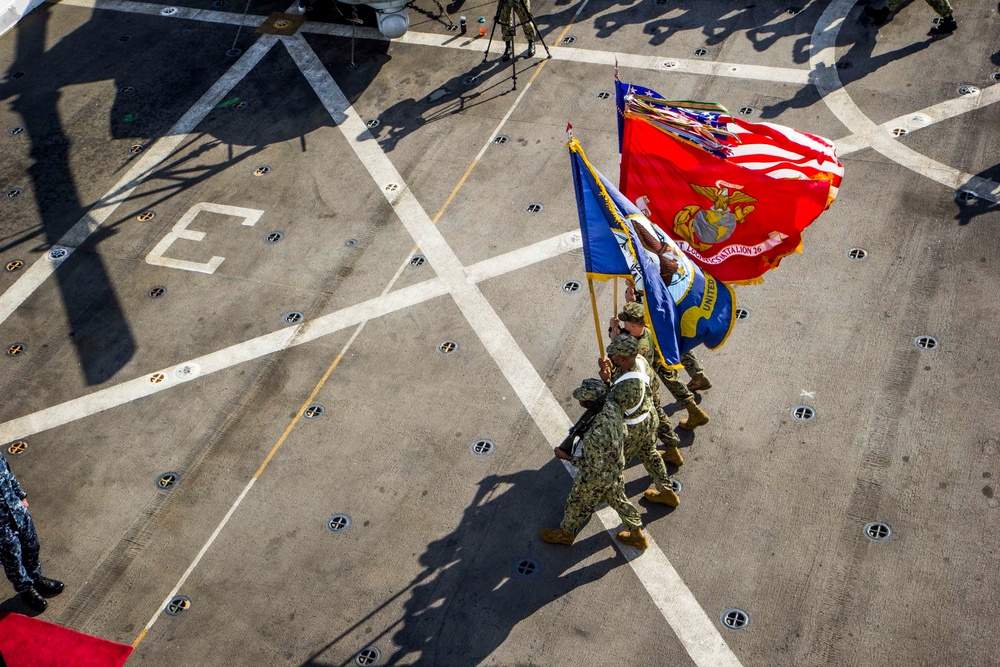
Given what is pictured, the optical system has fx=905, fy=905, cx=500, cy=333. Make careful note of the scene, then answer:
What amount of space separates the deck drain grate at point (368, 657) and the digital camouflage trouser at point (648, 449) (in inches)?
125

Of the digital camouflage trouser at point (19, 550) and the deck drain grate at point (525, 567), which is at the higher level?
the digital camouflage trouser at point (19, 550)

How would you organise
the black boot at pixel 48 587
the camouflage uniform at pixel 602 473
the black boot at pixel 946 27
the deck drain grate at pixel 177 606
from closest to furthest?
the camouflage uniform at pixel 602 473 < the deck drain grate at pixel 177 606 < the black boot at pixel 48 587 < the black boot at pixel 946 27

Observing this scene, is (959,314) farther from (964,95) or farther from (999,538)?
(964,95)

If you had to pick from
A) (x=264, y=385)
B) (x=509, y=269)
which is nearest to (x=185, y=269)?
(x=264, y=385)

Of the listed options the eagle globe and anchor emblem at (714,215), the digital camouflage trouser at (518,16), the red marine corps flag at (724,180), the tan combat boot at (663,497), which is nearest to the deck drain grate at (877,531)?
the tan combat boot at (663,497)

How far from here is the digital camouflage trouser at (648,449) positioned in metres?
9.03

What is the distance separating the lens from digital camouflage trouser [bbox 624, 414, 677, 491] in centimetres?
903

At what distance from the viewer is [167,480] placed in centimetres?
1098

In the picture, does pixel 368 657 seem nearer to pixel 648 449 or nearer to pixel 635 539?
pixel 635 539

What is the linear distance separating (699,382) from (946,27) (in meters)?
9.45

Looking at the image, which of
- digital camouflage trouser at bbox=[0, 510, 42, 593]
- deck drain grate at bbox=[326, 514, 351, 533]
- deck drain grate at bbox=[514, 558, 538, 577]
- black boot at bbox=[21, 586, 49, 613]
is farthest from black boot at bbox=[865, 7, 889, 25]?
black boot at bbox=[21, 586, 49, 613]

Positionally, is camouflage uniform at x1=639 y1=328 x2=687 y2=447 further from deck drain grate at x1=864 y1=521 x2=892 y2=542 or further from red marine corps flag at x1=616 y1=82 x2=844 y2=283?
deck drain grate at x1=864 y1=521 x2=892 y2=542

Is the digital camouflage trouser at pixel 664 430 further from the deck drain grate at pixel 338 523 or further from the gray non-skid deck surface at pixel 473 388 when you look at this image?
the deck drain grate at pixel 338 523

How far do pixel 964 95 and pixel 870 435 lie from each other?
7.33m
